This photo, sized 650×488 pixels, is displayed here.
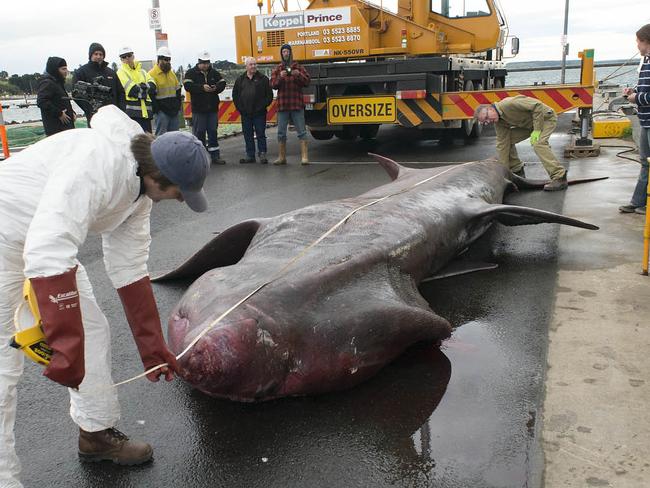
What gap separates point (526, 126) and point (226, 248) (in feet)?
17.2

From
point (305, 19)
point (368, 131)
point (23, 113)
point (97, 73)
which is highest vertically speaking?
point (305, 19)

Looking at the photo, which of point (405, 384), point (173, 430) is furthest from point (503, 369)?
point (173, 430)

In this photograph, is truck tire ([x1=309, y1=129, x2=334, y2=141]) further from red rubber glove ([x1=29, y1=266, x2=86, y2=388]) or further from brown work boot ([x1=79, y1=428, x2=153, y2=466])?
red rubber glove ([x1=29, y1=266, x2=86, y2=388])

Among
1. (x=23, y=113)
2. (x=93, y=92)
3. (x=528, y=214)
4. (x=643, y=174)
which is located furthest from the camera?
(x=23, y=113)

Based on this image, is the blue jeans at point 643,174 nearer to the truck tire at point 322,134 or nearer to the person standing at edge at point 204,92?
the person standing at edge at point 204,92

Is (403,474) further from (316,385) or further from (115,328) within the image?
(115,328)

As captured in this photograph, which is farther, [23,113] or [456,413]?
[23,113]

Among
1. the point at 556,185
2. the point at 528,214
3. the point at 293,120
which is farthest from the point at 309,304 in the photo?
the point at 293,120

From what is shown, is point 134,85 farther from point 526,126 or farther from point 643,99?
point 643,99

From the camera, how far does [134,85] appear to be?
1022 centimetres

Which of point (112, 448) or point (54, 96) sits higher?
point (54, 96)

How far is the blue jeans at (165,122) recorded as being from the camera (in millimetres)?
11211

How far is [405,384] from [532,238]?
10.7 ft

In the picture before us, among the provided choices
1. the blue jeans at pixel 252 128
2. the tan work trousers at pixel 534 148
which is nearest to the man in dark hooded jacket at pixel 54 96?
the blue jeans at pixel 252 128
